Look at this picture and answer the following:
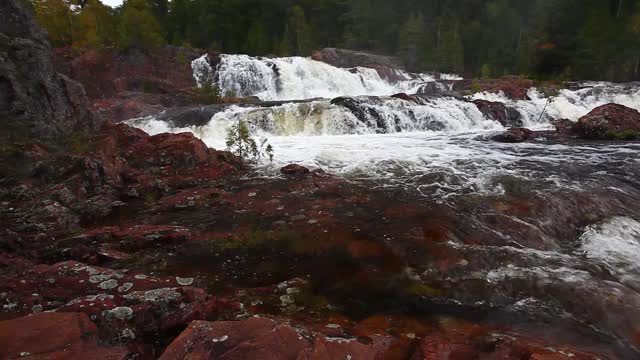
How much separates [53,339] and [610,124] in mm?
21342

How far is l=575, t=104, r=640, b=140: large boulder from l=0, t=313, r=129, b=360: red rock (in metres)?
20.2

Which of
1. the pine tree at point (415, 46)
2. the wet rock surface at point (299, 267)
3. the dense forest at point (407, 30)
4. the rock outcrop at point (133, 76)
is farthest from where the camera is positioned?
the pine tree at point (415, 46)

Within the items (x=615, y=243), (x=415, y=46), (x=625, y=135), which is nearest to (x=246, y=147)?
(x=615, y=243)

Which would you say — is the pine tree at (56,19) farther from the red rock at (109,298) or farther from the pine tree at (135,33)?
the red rock at (109,298)

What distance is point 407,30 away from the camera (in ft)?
161

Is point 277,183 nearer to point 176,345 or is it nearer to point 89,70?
point 176,345

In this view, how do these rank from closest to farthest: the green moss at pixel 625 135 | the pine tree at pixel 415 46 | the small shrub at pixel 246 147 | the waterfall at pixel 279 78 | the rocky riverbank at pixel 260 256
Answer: the rocky riverbank at pixel 260 256 → the small shrub at pixel 246 147 → the green moss at pixel 625 135 → the waterfall at pixel 279 78 → the pine tree at pixel 415 46

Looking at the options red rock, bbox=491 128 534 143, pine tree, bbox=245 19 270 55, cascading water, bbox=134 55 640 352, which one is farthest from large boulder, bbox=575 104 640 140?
pine tree, bbox=245 19 270 55

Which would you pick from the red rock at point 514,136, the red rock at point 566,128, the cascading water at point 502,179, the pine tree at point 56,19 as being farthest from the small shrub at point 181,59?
the red rock at point 566,128

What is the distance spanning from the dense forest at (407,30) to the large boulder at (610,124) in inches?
758

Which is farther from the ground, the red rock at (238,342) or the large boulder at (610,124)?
the large boulder at (610,124)

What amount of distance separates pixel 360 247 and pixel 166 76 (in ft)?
99.7

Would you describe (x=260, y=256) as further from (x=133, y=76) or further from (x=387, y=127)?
(x=133, y=76)

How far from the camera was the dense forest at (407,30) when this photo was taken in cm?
3494
